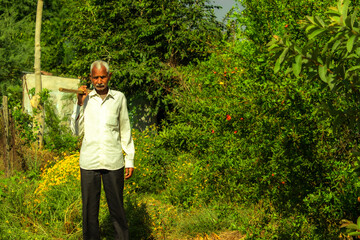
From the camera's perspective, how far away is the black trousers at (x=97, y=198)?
433cm

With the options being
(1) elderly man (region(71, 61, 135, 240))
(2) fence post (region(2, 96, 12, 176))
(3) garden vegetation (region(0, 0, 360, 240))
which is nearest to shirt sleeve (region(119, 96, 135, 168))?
(1) elderly man (region(71, 61, 135, 240))

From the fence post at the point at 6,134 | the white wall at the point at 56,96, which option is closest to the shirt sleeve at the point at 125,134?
the fence post at the point at 6,134

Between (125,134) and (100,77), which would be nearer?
(100,77)

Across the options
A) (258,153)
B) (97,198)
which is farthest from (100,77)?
(258,153)

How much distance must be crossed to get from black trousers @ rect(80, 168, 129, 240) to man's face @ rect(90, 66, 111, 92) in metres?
0.86

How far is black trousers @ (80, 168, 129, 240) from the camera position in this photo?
4332 millimetres

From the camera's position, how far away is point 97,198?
4430 mm

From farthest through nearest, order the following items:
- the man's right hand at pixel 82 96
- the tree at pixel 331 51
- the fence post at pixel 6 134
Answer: the fence post at pixel 6 134 → the man's right hand at pixel 82 96 → the tree at pixel 331 51

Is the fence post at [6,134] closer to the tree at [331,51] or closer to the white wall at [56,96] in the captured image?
the white wall at [56,96]

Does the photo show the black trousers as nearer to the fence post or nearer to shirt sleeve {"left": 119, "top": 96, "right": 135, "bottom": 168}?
shirt sleeve {"left": 119, "top": 96, "right": 135, "bottom": 168}

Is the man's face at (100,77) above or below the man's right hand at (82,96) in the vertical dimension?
above

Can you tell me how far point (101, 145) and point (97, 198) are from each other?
0.59 m

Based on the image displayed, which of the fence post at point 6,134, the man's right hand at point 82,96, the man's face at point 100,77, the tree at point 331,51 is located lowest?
the fence post at point 6,134

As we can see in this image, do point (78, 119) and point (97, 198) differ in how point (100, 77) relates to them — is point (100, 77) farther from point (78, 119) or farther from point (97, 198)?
point (97, 198)
